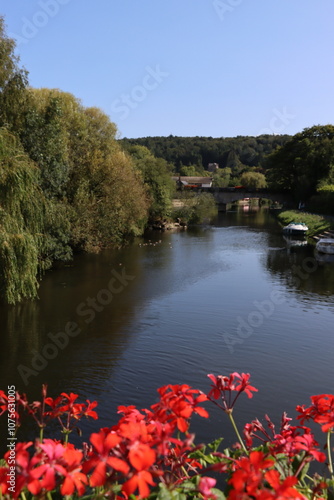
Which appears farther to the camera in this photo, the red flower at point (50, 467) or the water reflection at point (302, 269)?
the water reflection at point (302, 269)

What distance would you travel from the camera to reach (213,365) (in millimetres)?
11352

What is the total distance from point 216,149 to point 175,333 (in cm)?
14939

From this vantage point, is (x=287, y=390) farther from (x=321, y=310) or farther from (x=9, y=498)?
(x=9, y=498)

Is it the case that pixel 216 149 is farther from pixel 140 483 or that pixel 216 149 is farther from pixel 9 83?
pixel 140 483

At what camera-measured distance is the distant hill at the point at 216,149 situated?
140m

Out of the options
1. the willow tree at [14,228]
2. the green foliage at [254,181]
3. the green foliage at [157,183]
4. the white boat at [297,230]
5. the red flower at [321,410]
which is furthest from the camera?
the green foliage at [254,181]

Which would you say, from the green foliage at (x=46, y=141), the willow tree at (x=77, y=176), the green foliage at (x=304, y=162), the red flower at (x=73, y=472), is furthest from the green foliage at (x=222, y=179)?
the red flower at (x=73, y=472)

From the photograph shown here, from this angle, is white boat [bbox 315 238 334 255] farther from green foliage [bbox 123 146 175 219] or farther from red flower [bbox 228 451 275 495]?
red flower [bbox 228 451 275 495]

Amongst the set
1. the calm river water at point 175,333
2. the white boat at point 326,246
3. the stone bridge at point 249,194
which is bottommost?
the calm river water at point 175,333

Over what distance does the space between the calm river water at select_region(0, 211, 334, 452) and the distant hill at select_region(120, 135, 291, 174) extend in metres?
113

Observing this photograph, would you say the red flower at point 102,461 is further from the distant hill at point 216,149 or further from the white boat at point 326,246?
the distant hill at point 216,149

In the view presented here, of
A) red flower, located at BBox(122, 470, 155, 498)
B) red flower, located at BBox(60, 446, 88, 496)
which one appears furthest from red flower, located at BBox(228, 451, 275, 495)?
red flower, located at BBox(60, 446, 88, 496)

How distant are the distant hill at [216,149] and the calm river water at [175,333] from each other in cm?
11337

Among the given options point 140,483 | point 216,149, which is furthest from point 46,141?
point 216,149
